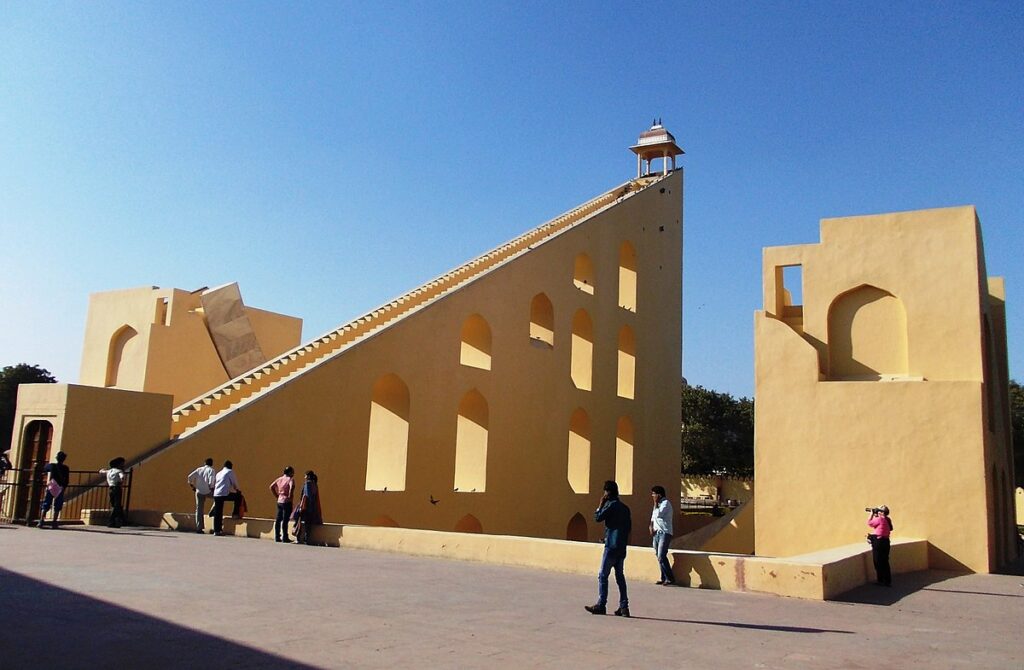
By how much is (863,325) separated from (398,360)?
26.5 feet

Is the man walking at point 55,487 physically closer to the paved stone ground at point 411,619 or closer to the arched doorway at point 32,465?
the arched doorway at point 32,465

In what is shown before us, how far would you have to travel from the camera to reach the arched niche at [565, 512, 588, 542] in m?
20.3

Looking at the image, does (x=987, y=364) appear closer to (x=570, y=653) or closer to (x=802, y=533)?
(x=802, y=533)

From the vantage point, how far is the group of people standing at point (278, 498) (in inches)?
418

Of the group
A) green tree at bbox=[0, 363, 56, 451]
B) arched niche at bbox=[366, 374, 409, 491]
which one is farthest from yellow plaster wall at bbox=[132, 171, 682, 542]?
green tree at bbox=[0, 363, 56, 451]

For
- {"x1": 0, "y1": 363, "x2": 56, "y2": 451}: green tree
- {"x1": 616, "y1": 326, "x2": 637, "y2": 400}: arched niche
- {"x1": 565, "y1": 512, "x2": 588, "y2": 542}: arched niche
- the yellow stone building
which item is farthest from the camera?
{"x1": 0, "y1": 363, "x2": 56, "y2": 451}: green tree

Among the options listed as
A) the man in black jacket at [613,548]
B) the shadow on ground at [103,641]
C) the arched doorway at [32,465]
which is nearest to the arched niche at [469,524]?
the arched doorway at [32,465]

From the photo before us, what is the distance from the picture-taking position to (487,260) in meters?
20.5

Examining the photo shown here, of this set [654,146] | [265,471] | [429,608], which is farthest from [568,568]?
[654,146]

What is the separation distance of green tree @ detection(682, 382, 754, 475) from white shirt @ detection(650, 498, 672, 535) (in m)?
34.5

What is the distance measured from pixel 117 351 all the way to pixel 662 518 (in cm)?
1717

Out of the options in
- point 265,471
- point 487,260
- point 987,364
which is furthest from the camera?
point 487,260

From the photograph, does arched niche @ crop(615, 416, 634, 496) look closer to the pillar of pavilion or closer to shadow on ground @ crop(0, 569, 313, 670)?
the pillar of pavilion

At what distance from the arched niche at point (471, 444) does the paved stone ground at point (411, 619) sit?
8.15m
